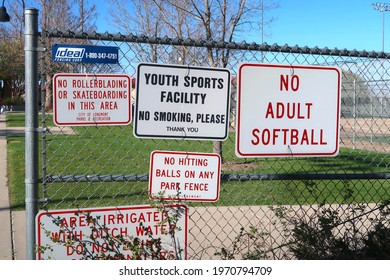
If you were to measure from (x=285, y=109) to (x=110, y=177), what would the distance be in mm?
1330

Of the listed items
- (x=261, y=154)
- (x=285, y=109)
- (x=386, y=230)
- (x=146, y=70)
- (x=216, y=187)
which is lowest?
(x=386, y=230)

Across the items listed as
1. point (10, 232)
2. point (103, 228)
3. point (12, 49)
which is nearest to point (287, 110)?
point (103, 228)

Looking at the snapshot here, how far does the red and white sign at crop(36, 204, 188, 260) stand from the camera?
299 cm

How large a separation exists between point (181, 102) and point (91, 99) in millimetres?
581

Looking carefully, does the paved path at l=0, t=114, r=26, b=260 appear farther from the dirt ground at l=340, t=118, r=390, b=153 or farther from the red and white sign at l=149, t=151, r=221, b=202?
the dirt ground at l=340, t=118, r=390, b=153

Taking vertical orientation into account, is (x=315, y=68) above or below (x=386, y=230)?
above

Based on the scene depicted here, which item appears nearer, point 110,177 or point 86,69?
point 86,69

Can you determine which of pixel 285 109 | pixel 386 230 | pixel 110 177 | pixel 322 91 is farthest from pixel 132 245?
pixel 386 230

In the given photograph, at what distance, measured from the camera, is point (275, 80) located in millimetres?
3402

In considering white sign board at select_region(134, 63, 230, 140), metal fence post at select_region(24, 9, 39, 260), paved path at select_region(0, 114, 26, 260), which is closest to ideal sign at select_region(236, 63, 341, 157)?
white sign board at select_region(134, 63, 230, 140)

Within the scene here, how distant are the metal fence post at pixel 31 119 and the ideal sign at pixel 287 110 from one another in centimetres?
135

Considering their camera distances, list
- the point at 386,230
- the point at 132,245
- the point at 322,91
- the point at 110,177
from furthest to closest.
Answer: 1. the point at 386,230
2. the point at 322,91
3. the point at 110,177
4. the point at 132,245

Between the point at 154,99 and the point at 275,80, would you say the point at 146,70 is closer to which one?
the point at 154,99

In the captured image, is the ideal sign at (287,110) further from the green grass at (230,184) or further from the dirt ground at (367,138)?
the dirt ground at (367,138)
